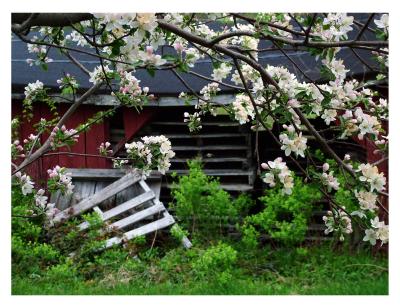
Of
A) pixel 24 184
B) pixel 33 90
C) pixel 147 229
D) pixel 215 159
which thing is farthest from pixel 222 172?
pixel 24 184

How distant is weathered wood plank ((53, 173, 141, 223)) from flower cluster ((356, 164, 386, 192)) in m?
1.59

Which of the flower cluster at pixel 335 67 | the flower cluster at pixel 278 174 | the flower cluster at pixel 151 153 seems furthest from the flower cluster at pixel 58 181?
the flower cluster at pixel 335 67

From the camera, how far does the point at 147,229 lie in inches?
104

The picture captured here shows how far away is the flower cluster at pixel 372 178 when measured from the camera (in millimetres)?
1096

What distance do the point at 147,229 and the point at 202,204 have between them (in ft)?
0.86

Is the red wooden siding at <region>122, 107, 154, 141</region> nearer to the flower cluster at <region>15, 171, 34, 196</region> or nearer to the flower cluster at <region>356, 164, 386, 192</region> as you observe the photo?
the flower cluster at <region>15, 171, 34, 196</region>

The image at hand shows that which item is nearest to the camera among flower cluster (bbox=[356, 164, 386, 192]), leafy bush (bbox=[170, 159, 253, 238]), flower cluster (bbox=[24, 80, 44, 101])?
flower cluster (bbox=[356, 164, 386, 192])

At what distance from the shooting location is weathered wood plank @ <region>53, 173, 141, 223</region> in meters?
2.60

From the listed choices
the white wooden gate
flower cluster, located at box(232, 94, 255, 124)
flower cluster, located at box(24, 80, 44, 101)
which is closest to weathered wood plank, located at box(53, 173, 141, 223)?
the white wooden gate

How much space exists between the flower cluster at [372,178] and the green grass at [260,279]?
1.05 meters

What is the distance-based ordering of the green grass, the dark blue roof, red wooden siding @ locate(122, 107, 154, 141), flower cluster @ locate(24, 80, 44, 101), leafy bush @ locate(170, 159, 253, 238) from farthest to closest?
leafy bush @ locate(170, 159, 253, 238)
red wooden siding @ locate(122, 107, 154, 141)
the dark blue roof
the green grass
flower cluster @ locate(24, 80, 44, 101)
